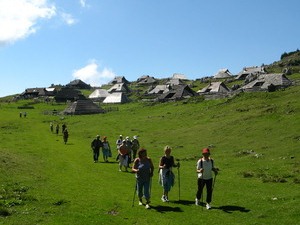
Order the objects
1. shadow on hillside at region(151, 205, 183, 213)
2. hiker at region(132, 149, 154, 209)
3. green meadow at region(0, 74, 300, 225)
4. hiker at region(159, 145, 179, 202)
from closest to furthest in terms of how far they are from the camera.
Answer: green meadow at region(0, 74, 300, 225), shadow on hillside at region(151, 205, 183, 213), hiker at region(132, 149, 154, 209), hiker at region(159, 145, 179, 202)

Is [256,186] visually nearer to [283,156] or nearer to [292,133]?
[283,156]

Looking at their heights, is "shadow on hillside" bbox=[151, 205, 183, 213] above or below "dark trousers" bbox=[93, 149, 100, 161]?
below

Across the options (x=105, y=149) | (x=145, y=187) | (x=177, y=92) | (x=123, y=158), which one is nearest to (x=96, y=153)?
(x=105, y=149)

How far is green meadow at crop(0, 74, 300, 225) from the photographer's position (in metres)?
17.9

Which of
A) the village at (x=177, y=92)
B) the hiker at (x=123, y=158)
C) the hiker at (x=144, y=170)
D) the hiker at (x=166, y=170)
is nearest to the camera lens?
the hiker at (x=144, y=170)

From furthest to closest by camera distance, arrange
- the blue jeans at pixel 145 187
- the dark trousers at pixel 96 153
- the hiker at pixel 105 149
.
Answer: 1. the hiker at pixel 105 149
2. the dark trousers at pixel 96 153
3. the blue jeans at pixel 145 187

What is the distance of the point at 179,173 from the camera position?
29.8 metres

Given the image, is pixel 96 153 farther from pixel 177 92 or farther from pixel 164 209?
pixel 177 92

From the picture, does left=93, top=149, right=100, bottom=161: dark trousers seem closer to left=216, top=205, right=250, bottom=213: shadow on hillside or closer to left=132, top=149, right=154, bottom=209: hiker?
left=132, top=149, right=154, bottom=209: hiker

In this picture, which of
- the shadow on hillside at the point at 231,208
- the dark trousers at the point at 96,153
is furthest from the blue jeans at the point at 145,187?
the dark trousers at the point at 96,153

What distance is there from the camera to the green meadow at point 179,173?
17.9 metres

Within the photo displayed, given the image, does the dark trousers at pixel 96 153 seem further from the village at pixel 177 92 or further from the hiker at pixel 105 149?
the village at pixel 177 92

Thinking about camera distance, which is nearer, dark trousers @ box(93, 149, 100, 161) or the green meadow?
the green meadow

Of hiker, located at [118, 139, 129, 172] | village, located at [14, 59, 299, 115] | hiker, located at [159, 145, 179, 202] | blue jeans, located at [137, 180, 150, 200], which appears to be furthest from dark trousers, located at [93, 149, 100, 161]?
village, located at [14, 59, 299, 115]
